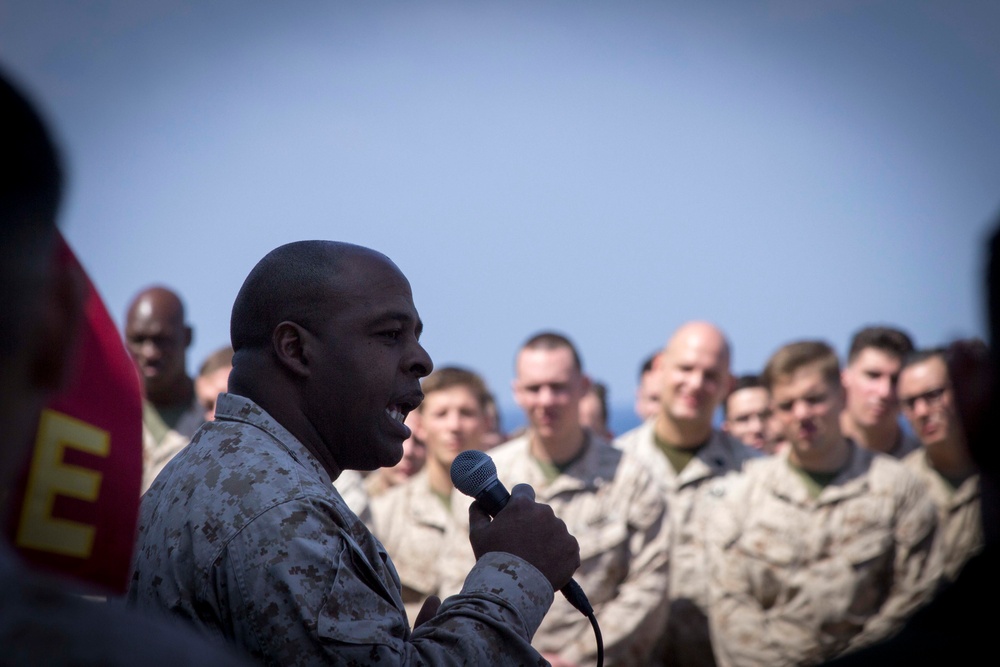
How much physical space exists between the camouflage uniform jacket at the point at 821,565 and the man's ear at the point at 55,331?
5321 millimetres

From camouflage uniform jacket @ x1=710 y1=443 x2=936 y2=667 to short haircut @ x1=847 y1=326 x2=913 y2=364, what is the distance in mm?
836

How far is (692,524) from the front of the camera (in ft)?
21.8

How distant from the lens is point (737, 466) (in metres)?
7.03

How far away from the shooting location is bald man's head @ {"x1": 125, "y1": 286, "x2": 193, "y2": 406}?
6.59 metres

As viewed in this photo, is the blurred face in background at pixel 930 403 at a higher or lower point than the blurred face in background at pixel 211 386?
higher

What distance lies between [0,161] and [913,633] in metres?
1.22

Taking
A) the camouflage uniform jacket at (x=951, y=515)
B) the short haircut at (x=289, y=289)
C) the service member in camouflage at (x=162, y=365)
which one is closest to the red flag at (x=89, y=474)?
the short haircut at (x=289, y=289)

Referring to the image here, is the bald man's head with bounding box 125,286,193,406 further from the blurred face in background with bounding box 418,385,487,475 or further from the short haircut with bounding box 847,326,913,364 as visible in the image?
the short haircut with bounding box 847,326,913,364

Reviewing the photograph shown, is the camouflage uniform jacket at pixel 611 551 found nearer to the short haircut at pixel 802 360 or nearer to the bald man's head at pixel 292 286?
the short haircut at pixel 802 360

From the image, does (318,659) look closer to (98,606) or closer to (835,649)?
(98,606)

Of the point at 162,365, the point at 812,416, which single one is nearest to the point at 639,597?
the point at 812,416

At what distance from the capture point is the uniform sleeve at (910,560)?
5.82 meters

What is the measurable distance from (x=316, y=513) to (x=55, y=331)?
103cm

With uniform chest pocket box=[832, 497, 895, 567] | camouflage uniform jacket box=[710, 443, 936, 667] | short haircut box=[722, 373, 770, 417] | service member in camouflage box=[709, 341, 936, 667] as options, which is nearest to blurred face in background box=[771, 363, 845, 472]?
service member in camouflage box=[709, 341, 936, 667]
